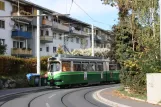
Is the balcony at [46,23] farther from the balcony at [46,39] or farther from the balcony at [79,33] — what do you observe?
the balcony at [79,33]

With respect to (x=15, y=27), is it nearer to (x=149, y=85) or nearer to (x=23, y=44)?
(x=23, y=44)

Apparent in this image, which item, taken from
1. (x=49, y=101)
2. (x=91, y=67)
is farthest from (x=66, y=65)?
(x=49, y=101)

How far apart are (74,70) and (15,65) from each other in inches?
305

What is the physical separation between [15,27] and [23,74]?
20551 millimetres

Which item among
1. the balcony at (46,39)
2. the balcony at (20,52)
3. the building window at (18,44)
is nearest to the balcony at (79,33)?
the balcony at (46,39)

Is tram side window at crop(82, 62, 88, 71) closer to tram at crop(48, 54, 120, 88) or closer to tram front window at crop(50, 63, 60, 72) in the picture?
tram at crop(48, 54, 120, 88)

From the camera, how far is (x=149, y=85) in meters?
18.2

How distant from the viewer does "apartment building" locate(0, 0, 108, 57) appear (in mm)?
56344

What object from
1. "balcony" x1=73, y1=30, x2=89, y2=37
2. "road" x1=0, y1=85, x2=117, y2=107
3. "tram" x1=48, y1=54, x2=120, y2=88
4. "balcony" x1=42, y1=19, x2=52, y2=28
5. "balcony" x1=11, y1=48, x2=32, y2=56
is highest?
"balcony" x1=42, y1=19, x2=52, y2=28

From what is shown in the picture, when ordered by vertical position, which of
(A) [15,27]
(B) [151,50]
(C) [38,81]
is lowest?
(C) [38,81]

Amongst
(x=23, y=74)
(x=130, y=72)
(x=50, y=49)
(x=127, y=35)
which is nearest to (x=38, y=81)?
(x=23, y=74)

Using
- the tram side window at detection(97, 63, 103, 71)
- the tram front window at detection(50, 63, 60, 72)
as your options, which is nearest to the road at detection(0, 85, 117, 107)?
the tram front window at detection(50, 63, 60, 72)

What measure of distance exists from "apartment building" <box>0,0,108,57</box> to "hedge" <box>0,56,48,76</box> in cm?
706

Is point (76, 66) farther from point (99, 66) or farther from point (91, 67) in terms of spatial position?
point (99, 66)
